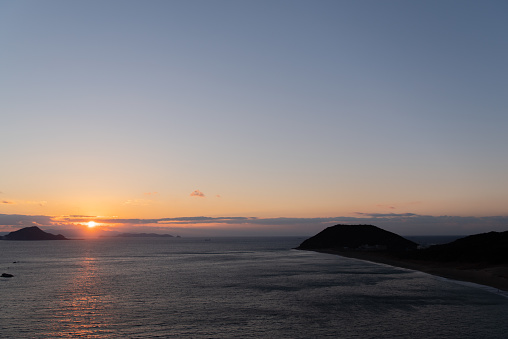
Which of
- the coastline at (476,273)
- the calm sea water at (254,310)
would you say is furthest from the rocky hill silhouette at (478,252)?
the calm sea water at (254,310)

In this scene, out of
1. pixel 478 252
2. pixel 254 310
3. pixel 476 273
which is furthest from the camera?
pixel 478 252

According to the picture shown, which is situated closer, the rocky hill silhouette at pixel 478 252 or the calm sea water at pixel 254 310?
the calm sea water at pixel 254 310

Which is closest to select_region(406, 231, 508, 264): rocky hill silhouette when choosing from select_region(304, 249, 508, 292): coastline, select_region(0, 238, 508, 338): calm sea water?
select_region(304, 249, 508, 292): coastline

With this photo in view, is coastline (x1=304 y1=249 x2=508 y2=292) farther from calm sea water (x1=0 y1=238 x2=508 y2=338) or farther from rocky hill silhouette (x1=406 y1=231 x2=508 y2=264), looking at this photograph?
calm sea water (x1=0 y1=238 x2=508 y2=338)

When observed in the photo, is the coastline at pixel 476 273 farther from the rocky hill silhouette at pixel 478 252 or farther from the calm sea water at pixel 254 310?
the calm sea water at pixel 254 310

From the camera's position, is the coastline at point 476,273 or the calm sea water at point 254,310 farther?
the coastline at point 476,273

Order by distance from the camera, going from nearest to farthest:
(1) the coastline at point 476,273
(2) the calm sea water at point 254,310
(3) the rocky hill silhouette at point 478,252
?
(2) the calm sea water at point 254,310
(1) the coastline at point 476,273
(3) the rocky hill silhouette at point 478,252

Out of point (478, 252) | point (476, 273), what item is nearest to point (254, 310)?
point (476, 273)

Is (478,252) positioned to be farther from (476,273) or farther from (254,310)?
(254,310)

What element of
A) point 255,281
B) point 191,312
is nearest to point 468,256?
point 255,281

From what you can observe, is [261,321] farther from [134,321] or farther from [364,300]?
[364,300]

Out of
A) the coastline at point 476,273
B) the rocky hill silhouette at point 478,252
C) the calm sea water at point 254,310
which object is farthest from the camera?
the rocky hill silhouette at point 478,252
